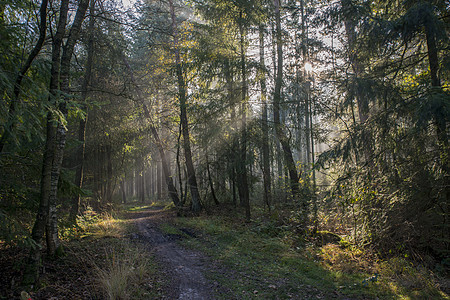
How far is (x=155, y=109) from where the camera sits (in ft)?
50.6

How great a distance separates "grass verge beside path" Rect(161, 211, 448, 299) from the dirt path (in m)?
0.35

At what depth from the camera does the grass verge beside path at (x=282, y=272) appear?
467cm

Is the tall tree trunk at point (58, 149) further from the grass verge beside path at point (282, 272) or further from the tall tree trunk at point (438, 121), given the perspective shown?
the tall tree trunk at point (438, 121)

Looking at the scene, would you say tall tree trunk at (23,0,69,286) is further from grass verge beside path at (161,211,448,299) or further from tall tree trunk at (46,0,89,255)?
grass verge beside path at (161,211,448,299)

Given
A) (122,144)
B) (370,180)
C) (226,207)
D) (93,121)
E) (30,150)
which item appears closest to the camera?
(30,150)

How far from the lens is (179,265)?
244 inches

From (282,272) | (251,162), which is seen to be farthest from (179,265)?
(251,162)

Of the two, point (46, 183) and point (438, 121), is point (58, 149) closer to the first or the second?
point (46, 183)

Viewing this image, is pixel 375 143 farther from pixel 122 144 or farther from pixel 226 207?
pixel 122 144

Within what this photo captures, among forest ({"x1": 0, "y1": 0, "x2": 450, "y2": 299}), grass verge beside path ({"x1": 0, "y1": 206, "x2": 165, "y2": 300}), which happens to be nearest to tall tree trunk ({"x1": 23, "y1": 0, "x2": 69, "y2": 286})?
forest ({"x1": 0, "y1": 0, "x2": 450, "y2": 299})

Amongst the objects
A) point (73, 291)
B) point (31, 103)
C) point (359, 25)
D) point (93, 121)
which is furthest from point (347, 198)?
point (93, 121)

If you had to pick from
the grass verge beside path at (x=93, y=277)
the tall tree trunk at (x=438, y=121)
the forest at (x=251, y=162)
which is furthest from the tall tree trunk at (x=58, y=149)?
the tall tree trunk at (x=438, y=121)

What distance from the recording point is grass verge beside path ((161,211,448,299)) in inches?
184

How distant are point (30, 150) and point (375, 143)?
8.43 m
